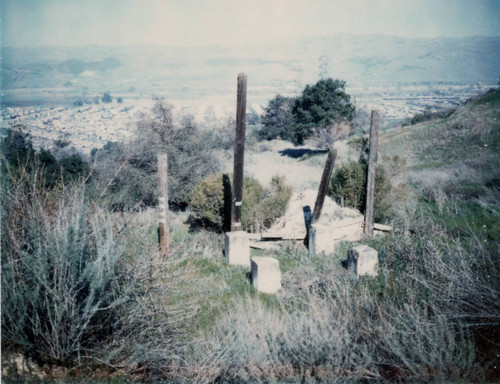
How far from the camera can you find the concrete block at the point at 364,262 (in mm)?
6504

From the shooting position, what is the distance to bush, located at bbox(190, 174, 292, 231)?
9883 mm

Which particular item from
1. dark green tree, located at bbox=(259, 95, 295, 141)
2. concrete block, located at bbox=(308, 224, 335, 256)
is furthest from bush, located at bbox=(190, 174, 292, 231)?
dark green tree, located at bbox=(259, 95, 295, 141)

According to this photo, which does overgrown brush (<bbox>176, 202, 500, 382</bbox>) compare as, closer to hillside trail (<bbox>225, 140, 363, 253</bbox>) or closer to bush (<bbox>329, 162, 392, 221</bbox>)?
hillside trail (<bbox>225, 140, 363, 253</bbox>)

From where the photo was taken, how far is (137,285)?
12.8ft

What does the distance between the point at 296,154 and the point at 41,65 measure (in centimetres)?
1971

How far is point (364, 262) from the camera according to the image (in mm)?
6539

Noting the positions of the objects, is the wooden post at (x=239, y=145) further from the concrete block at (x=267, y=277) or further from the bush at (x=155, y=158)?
the bush at (x=155, y=158)

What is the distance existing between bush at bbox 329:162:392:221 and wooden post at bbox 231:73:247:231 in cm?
459

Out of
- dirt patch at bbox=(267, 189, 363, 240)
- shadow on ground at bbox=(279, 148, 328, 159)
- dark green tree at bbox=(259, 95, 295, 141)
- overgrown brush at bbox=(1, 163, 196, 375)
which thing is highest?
dark green tree at bbox=(259, 95, 295, 141)

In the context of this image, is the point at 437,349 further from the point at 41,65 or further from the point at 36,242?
the point at 41,65

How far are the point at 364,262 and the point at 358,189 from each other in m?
5.18

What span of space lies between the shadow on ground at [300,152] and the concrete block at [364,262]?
66.4ft

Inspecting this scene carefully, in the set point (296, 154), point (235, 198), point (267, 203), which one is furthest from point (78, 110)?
point (296, 154)

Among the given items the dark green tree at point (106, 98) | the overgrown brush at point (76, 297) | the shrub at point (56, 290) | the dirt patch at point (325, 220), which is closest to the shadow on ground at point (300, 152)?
the dark green tree at point (106, 98)
